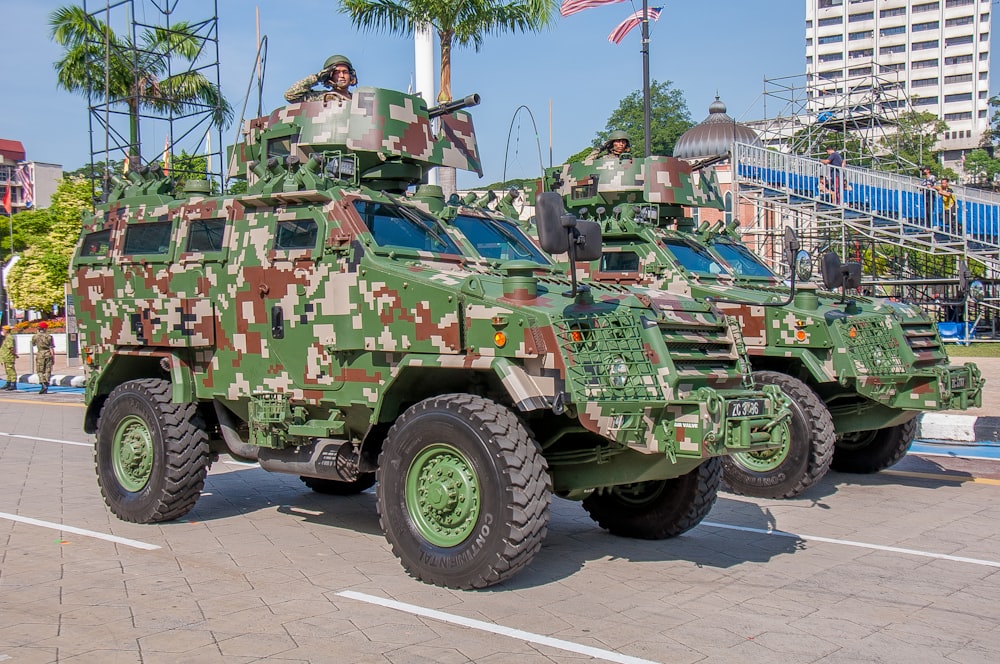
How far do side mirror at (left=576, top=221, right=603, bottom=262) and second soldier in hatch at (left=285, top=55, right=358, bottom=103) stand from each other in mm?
3944

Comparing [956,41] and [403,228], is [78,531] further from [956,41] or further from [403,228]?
[956,41]

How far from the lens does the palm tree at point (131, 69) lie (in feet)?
75.8

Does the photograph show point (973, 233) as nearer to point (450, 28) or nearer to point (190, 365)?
point (450, 28)

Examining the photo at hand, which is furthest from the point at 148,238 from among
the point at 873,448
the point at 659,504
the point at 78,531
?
the point at 873,448

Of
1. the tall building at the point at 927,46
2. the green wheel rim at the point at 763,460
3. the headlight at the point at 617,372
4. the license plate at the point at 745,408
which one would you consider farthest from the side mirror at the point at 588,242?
the tall building at the point at 927,46

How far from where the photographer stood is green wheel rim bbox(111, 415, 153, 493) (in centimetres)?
791

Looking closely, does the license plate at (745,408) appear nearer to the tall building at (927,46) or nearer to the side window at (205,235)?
the side window at (205,235)

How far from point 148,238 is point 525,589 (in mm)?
4264

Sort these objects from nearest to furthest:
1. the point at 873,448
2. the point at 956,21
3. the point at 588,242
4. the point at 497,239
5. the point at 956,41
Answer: the point at 588,242, the point at 497,239, the point at 873,448, the point at 956,21, the point at 956,41

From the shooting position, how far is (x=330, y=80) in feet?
29.5

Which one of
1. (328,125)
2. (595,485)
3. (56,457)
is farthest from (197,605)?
(56,457)

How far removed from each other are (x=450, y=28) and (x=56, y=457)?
1076 centimetres

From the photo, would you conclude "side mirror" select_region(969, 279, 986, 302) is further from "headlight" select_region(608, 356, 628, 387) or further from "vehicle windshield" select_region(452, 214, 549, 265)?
"headlight" select_region(608, 356, 628, 387)

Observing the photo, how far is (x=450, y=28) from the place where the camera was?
19.0m
